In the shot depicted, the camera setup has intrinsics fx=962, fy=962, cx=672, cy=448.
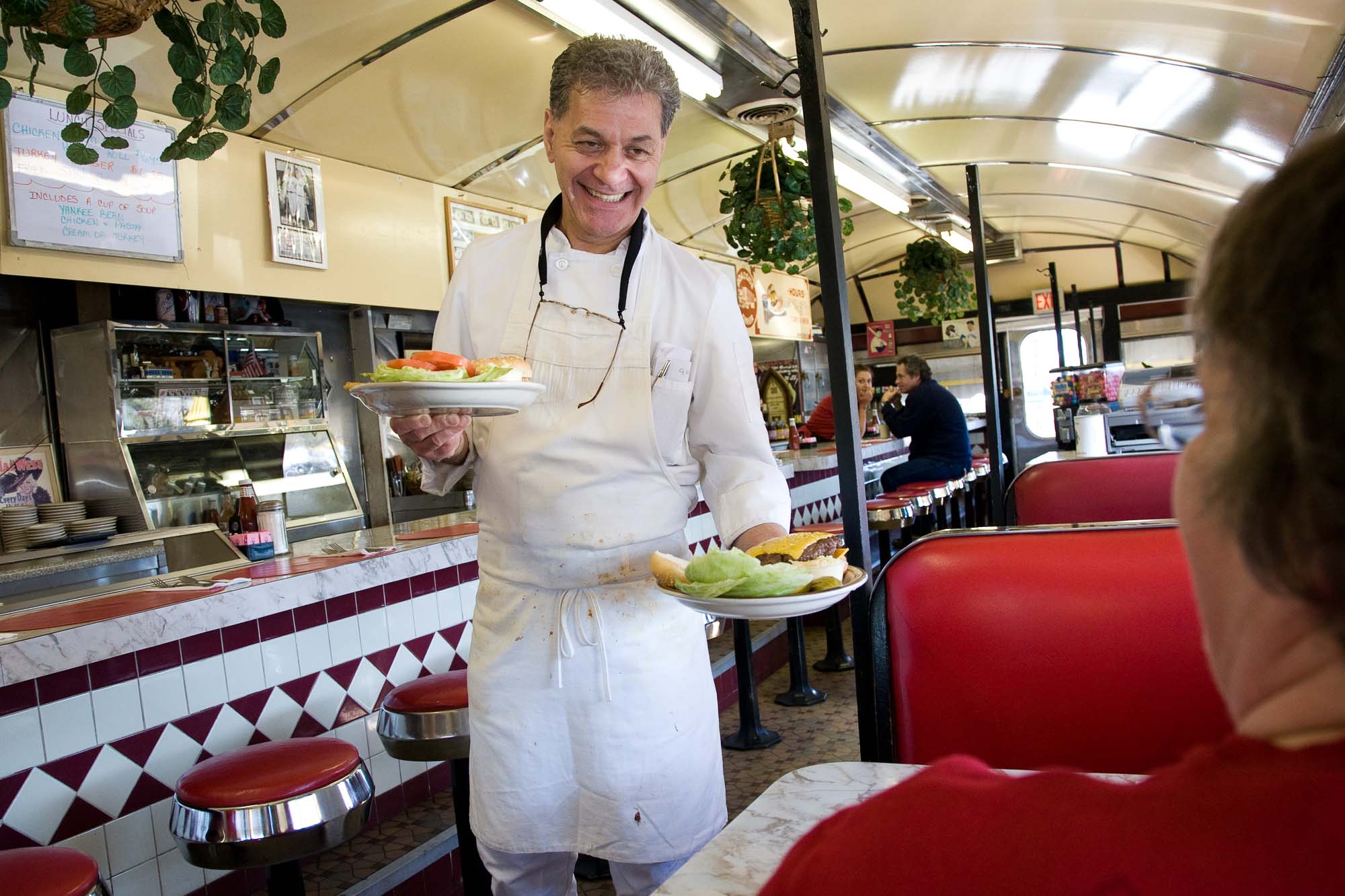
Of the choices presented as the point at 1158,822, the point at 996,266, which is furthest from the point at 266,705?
the point at 996,266

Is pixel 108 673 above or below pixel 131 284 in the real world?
below

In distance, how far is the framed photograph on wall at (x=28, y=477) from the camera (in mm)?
4738

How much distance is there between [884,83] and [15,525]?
18.5 feet

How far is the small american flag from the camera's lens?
5.39 m

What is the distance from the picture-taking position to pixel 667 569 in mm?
1671

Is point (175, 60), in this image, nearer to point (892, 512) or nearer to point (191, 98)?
point (191, 98)

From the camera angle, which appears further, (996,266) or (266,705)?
(996,266)

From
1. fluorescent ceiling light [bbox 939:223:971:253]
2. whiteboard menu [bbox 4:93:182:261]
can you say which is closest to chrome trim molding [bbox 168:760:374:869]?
whiteboard menu [bbox 4:93:182:261]

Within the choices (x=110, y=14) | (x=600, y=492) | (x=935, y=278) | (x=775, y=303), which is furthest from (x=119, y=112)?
(x=935, y=278)

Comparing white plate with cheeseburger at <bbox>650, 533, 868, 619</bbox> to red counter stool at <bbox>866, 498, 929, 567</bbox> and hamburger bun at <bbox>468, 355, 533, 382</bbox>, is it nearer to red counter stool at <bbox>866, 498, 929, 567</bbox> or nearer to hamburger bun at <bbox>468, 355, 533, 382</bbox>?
hamburger bun at <bbox>468, 355, 533, 382</bbox>

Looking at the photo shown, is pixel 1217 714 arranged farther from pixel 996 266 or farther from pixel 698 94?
pixel 996 266

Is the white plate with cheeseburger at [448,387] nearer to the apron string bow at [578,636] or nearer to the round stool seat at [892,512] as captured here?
the apron string bow at [578,636]

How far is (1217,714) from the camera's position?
5.35 feet

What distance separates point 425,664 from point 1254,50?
562 cm
